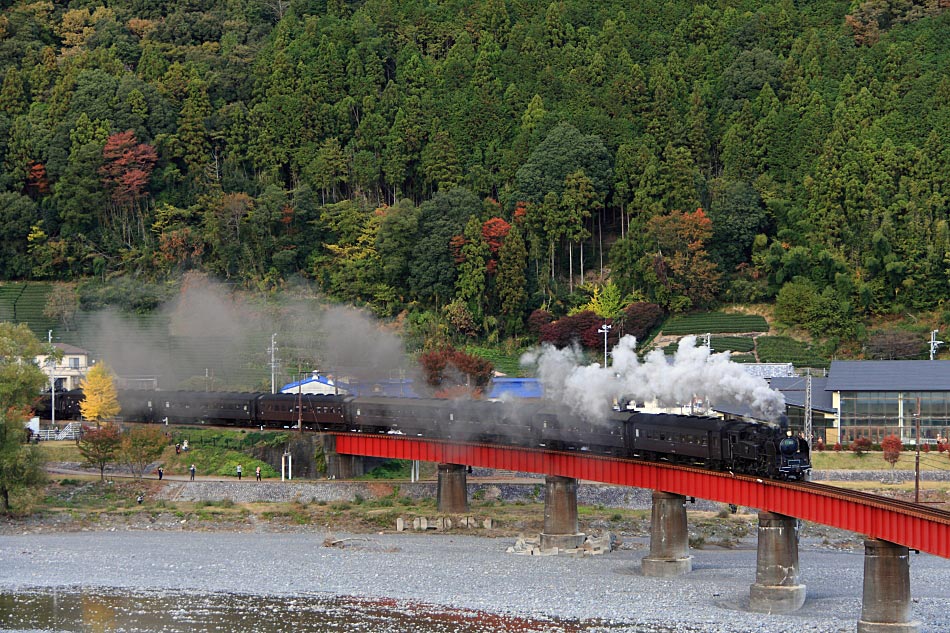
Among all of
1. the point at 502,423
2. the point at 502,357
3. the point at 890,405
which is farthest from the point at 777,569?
the point at 502,357

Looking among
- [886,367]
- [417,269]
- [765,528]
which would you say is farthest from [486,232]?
[765,528]

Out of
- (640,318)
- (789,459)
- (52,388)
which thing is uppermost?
(640,318)

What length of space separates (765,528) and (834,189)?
6405cm

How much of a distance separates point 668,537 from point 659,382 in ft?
31.7

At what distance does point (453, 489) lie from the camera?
9500 cm

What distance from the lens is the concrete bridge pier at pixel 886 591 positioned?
208 ft

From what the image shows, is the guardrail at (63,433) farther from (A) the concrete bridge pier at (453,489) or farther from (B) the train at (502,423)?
(A) the concrete bridge pier at (453,489)

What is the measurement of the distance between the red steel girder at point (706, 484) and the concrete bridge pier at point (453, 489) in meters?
1.24

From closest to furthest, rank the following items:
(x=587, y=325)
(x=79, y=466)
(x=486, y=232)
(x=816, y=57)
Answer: (x=79, y=466)
(x=587, y=325)
(x=486, y=232)
(x=816, y=57)

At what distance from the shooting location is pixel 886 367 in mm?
108625

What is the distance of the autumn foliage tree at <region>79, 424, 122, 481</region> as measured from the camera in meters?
102

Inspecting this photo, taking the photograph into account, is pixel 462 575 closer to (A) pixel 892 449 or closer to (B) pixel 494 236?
(A) pixel 892 449

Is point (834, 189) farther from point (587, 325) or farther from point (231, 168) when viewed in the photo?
point (231, 168)

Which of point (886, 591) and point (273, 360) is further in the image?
point (273, 360)
